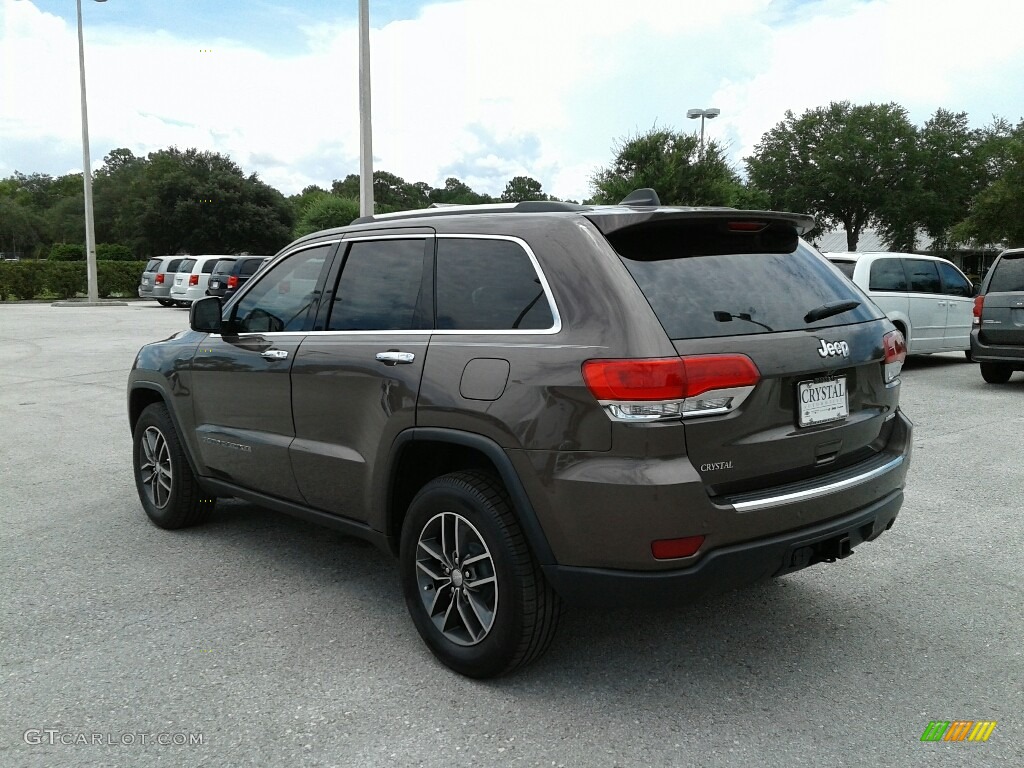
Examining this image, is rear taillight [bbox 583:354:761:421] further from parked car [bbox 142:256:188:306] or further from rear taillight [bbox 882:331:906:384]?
parked car [bbox 142:256:188:306]

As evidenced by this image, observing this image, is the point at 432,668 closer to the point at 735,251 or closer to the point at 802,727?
the point at 802,727

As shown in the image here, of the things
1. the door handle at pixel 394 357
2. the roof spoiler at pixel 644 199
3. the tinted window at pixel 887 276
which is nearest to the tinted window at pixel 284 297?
the door handle at pixel 394 357

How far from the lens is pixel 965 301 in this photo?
13859 mm

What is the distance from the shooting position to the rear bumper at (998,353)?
35.8ft

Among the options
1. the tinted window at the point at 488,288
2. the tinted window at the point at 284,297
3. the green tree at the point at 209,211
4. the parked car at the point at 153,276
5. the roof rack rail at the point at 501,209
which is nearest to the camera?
A: the tinted window at the point at 488,288

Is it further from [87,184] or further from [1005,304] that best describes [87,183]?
[1005,304]

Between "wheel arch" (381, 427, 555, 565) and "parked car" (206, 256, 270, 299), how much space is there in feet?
78.5

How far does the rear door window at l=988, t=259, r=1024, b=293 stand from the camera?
11039 mm

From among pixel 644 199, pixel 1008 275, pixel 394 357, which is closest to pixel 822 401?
pixel 644 199

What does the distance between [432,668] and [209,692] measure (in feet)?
2.70

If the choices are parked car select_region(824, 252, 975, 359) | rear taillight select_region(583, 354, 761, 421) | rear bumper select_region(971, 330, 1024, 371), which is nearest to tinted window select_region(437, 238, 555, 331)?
rear taillight select_region(583, 354, 761, 421)

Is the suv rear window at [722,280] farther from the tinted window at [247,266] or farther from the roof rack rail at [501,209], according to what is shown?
the tinted window at [247,266]

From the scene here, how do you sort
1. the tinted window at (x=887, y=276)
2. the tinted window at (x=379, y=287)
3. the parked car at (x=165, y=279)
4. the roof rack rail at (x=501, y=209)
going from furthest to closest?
the parked car at (x=165, y=279) < the tinted window at (x=887, y=276) < the tinted window at (x=379, y=287) < the roof rack rail at (x=501, y=209)

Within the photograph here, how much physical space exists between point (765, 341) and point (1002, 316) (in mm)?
9415
